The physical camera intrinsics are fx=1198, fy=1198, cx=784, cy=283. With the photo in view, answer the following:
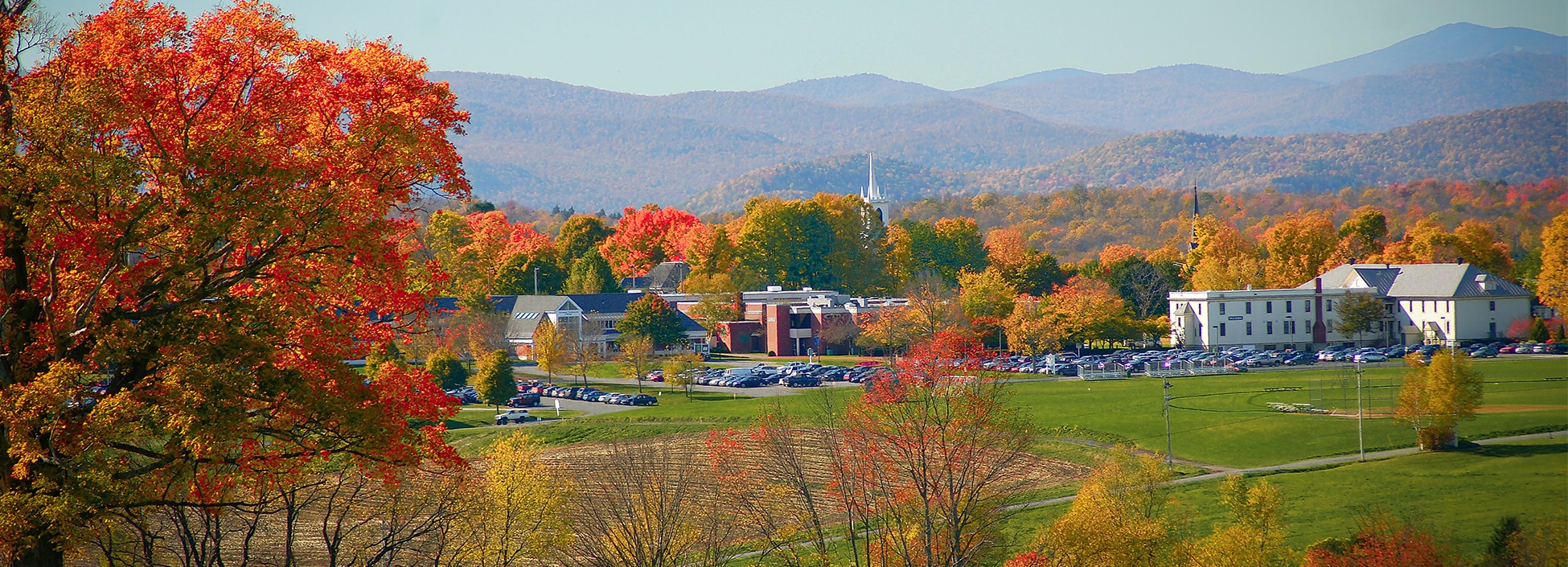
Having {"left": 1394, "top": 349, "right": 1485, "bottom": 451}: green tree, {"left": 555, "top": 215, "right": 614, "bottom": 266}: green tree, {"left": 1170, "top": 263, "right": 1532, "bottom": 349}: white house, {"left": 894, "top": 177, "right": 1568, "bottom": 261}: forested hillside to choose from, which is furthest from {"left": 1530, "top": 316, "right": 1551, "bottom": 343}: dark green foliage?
{"left": 555, "top": 215, "right": 614, "bottom": 266}: green tree

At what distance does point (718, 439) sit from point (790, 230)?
163 ft

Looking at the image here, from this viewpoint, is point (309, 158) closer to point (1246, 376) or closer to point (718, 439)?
point (718, 439)

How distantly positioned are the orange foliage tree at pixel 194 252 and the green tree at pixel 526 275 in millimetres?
69839

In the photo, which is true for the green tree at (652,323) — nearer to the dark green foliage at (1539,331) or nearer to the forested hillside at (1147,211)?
the dark green foliage at (1539,331)

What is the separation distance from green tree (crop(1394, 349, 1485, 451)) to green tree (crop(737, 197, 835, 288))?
5408 centimetres

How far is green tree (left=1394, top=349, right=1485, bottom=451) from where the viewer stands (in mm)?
35844

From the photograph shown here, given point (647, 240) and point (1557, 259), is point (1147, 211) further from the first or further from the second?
point (1557, 259)

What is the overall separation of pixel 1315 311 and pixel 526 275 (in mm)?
51307

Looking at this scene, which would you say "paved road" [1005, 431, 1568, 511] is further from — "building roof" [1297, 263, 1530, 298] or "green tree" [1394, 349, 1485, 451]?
"building roof" [1297, 263, 1530, 298]

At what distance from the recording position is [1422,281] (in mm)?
67625

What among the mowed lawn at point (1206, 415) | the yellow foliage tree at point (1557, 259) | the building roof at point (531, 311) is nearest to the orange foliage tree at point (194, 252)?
the yellow foliage tree at point (1557, 259)

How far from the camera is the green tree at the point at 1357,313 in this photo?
67.6 m

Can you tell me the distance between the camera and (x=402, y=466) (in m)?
11.4

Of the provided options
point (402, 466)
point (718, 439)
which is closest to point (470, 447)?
point (718, 439)
